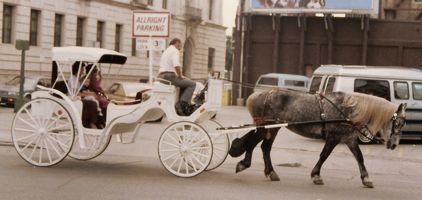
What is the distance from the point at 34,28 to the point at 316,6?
1750 centimetres

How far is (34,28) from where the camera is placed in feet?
143

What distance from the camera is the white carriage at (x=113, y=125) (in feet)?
36.1

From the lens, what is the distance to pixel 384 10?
142 feet

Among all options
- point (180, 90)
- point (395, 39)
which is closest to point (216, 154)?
point (180, 90)

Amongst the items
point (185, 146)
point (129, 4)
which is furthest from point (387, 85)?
point (129, 4)

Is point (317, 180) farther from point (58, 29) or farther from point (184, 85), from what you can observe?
point (58, 29)

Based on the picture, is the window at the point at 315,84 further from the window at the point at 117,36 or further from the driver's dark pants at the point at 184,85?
the window at the point at 117,36

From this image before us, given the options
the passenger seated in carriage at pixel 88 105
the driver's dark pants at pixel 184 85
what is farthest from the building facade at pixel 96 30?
the driver's dark pants at pixel 184 85

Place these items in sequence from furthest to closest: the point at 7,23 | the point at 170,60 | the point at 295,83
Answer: the point at 7,23
the point at 295,83
the point at 170,60

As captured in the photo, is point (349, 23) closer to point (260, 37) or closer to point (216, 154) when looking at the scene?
point (260, 37)

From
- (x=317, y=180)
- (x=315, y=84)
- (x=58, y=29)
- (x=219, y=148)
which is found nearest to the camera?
(x=317, y=180)

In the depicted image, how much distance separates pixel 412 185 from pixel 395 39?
1029 inches

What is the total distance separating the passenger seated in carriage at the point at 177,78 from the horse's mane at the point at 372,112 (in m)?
2.62

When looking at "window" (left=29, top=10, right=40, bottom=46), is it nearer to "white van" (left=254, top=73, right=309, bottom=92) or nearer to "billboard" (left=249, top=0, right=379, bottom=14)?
"billboard" (left=249, top=0, right=379, bottom=14)
